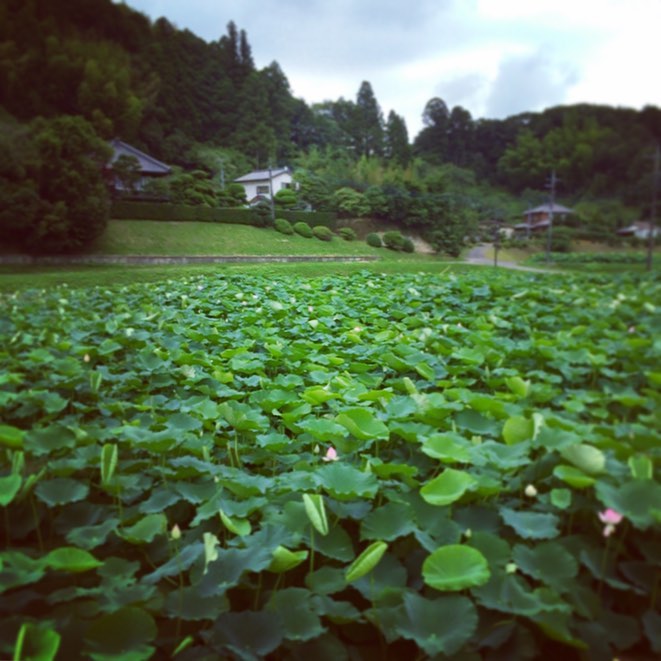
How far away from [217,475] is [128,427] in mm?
267

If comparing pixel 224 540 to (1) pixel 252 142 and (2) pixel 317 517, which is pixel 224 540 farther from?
(1) pixel 252 142

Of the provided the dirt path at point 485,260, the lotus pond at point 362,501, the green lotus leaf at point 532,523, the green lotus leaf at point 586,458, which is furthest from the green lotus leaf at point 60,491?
the dirt path at point 485,260

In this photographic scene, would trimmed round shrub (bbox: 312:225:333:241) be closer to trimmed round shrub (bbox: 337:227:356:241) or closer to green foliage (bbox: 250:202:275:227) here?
trimmed round shrub (bbox: 337:227:356:241)

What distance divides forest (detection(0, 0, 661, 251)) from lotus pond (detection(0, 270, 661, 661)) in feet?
0.84

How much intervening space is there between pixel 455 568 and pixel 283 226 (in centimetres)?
154

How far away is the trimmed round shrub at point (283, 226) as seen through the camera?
2.17 meters

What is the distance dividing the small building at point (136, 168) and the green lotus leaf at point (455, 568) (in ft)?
4.98

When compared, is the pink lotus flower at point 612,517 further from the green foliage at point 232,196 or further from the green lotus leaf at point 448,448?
the green foliage at point 232,196

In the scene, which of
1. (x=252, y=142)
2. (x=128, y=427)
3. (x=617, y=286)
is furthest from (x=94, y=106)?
(x=617, y=286)

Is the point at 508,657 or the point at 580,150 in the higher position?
the point at 580,150

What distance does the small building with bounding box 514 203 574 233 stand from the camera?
132 centimetres

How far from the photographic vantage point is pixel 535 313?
1.43 metres

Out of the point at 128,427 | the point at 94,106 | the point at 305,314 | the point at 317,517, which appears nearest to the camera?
the point at 317,517

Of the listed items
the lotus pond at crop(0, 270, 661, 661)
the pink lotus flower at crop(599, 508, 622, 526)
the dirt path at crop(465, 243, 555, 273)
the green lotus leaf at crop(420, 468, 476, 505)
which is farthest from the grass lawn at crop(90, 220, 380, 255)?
the pink lotus flower at crop(599, 508, 622, 526)
